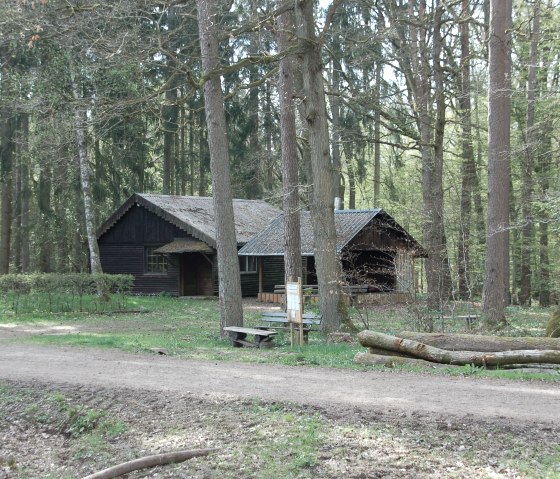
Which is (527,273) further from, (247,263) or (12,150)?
(12,150)

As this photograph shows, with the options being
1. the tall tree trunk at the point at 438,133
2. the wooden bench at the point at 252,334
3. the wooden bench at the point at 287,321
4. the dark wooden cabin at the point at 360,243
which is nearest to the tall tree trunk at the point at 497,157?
the wooden bench at the point at 287,321

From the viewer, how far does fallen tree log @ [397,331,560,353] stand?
36.9ft

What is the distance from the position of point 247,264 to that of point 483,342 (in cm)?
2524

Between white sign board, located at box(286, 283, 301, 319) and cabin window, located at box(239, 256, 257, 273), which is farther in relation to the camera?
cabin window, located at box(239, 256, 257, 273)

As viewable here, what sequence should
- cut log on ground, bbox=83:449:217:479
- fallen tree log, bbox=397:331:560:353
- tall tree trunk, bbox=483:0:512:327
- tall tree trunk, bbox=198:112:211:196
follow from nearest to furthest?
cut log on ground, bbox=83:449:217:479
fallen tree log, bbox=397:331:560:353
tall tree trunk, bbox=483:0:512:327
tall tree trunk, bbox=198:112:211:196

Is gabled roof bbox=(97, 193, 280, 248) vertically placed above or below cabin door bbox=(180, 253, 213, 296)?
above

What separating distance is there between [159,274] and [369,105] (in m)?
18.6

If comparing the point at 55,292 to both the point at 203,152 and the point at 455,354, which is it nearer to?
the point at 455,354

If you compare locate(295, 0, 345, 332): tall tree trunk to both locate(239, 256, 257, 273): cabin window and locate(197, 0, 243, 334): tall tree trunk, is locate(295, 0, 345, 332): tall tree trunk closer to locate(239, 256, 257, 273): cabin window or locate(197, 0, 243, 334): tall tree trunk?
locate(197, 0, 243, 334): tall tree trunk

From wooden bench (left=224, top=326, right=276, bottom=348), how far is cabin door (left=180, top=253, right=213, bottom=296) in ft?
64.0

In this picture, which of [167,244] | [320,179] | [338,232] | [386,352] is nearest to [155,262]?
[167,244]

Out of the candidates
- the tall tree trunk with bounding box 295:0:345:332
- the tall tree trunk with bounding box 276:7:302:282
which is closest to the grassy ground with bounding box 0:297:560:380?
the tall tree trunk with bounding box 295:0:345:332

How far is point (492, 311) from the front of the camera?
54.8ft

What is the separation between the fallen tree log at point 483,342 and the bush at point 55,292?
1541cm
